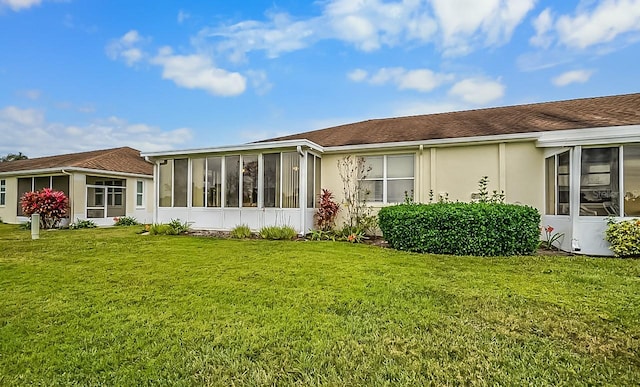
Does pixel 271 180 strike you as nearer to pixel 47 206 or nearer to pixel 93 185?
pixel 93 185

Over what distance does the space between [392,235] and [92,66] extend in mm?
15573

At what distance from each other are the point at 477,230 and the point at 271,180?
665cm

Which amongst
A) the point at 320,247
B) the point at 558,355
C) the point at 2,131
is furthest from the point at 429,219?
the point at 2,131

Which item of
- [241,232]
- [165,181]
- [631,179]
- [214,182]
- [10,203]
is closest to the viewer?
[631,179]

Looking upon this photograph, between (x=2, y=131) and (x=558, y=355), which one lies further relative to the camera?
(x=2, y=131)

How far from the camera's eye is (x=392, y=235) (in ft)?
27.6

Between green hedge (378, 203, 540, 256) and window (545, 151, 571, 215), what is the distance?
140 centimetres

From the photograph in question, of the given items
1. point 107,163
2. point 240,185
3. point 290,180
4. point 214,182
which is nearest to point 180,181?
point 214,182

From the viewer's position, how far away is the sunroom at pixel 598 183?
24.3 feet

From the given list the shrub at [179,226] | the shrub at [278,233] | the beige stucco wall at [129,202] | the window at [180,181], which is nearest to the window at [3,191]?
the beige stucco wall at [129,202]

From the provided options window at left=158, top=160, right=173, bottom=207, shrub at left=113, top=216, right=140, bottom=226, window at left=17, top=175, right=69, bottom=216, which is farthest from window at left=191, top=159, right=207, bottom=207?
window at left=17, top=175, right=69, bottom=216

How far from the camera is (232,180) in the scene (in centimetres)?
1186

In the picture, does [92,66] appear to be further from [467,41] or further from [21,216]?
[467,41]

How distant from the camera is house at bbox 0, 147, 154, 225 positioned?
15766 millimetres
